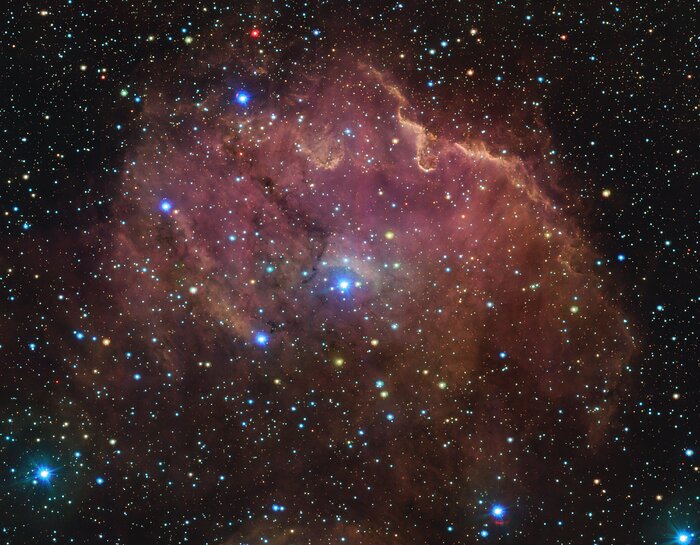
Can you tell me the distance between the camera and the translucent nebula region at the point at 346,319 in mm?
2486

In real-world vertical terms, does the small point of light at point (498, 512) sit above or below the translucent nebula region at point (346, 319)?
below

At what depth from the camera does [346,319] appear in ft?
8.64

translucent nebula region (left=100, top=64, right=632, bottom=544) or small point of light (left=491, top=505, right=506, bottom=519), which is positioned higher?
translucent nebula region (left=100, top=64, right=632, bottom=544)

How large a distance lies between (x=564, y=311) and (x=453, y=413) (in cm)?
109

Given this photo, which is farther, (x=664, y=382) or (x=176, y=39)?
(x=664, y=382)

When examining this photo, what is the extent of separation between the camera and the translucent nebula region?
2.49 m

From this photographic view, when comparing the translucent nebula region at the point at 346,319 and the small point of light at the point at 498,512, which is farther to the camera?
the small point of light at the point at 498,512

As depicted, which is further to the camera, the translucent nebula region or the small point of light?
Result: the small point of light

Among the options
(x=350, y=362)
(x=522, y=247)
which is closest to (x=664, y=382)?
(x=522, y=247)

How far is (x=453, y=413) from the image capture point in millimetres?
2705

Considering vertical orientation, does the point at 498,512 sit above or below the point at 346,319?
below

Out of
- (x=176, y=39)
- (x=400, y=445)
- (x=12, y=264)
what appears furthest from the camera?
(x=400, y=445)

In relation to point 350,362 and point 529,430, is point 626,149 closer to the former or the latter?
point 529,430

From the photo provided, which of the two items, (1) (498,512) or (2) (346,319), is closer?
(2) (346,319)
